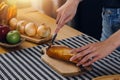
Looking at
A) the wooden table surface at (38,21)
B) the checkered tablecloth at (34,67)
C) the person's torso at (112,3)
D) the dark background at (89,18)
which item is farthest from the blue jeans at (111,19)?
the dark background at (89,18)

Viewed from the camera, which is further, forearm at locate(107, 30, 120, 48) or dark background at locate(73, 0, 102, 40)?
dark background at locate(73, 0, 102, 40)

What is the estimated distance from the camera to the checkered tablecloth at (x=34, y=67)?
1230mm

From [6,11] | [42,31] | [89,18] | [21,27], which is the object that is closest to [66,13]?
[42,31]

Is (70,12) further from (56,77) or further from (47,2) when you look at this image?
(47,2)

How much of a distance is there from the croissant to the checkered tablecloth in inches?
2.3

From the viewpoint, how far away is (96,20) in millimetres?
2584

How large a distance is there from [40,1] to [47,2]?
0.05 meters

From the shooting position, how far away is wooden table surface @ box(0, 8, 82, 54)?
1.57 m

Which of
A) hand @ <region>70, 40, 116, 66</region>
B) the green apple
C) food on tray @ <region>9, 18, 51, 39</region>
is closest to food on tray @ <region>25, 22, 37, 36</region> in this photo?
food on tray @ <region>9, 18, 51, 39</region>

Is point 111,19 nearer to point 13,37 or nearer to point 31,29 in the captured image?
point 31,29

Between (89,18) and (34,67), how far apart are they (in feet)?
4.53

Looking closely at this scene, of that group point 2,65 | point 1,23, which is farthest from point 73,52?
point 1,23

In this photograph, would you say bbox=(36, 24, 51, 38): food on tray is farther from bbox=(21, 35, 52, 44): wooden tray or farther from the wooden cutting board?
the wooden cutting board

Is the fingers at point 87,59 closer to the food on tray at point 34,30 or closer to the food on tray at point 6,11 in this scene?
the food on tray at point 34,30
